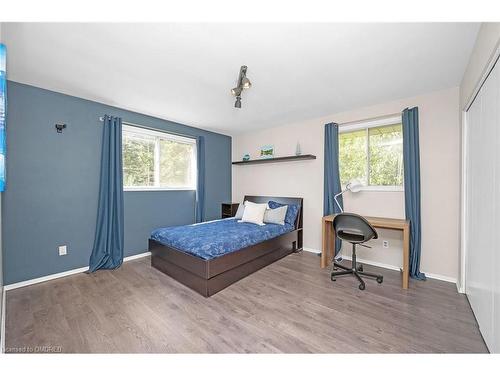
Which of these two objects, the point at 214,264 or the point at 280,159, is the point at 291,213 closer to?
the point at 280,159

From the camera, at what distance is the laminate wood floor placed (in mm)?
1556

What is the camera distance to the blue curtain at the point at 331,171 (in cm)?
345

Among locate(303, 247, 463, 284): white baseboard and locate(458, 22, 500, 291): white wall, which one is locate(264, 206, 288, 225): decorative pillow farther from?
locate(458, 22, 500, 291): white wall

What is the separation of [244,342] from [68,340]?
1.34 metres

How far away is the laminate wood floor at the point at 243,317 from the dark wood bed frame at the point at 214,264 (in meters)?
0.11

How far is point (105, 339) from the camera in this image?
1616mm

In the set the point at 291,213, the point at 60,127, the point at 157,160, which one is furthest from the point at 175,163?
the point at 291,213

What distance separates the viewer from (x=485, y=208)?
160cm

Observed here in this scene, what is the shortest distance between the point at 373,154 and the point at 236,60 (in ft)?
8.33

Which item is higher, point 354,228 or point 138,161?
point 138,161
